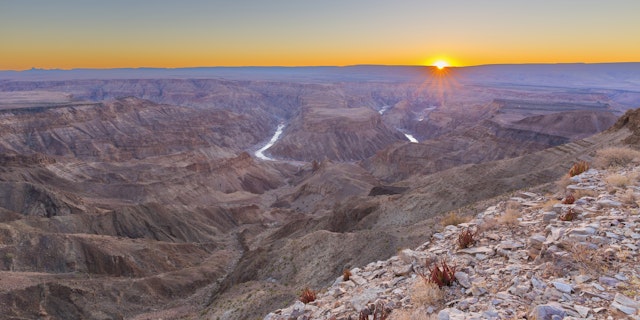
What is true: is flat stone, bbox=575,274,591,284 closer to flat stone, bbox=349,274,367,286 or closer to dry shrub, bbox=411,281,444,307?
dry shrub, bbox=411,281,444,307

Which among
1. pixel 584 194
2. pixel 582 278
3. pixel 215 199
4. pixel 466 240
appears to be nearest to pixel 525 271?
pixel 582 278

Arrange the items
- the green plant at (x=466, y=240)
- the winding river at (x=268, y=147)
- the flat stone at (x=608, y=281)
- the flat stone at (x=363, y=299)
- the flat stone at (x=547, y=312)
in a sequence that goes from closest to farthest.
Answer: the flat stone at (x=547, y=312), the flat stone at (x=608, y=281), the flat stone at (x=363, y=299), the green plant at (x=466, y=240), the winding river at (x=268, y=147)

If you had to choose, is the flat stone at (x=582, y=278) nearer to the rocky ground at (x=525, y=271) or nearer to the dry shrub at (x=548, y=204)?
the rocky ground at (x=525, y=271)

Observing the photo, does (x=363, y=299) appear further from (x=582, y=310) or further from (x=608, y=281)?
(x=608, y=281)

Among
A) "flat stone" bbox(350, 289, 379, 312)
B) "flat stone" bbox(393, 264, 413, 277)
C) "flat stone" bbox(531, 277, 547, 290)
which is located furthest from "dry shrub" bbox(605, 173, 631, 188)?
"flat stone" bbox(350, 289, 379, 312)

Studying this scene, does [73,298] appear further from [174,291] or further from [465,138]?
[465,138]

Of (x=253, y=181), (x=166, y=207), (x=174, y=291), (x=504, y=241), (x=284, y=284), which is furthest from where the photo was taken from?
(x=253, y=181)

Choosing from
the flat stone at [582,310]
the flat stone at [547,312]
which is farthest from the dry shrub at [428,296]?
the flat stone at [582,310]

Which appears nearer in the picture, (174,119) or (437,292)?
(437,292)


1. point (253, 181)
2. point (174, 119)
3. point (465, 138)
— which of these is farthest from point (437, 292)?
point (174, 119)
